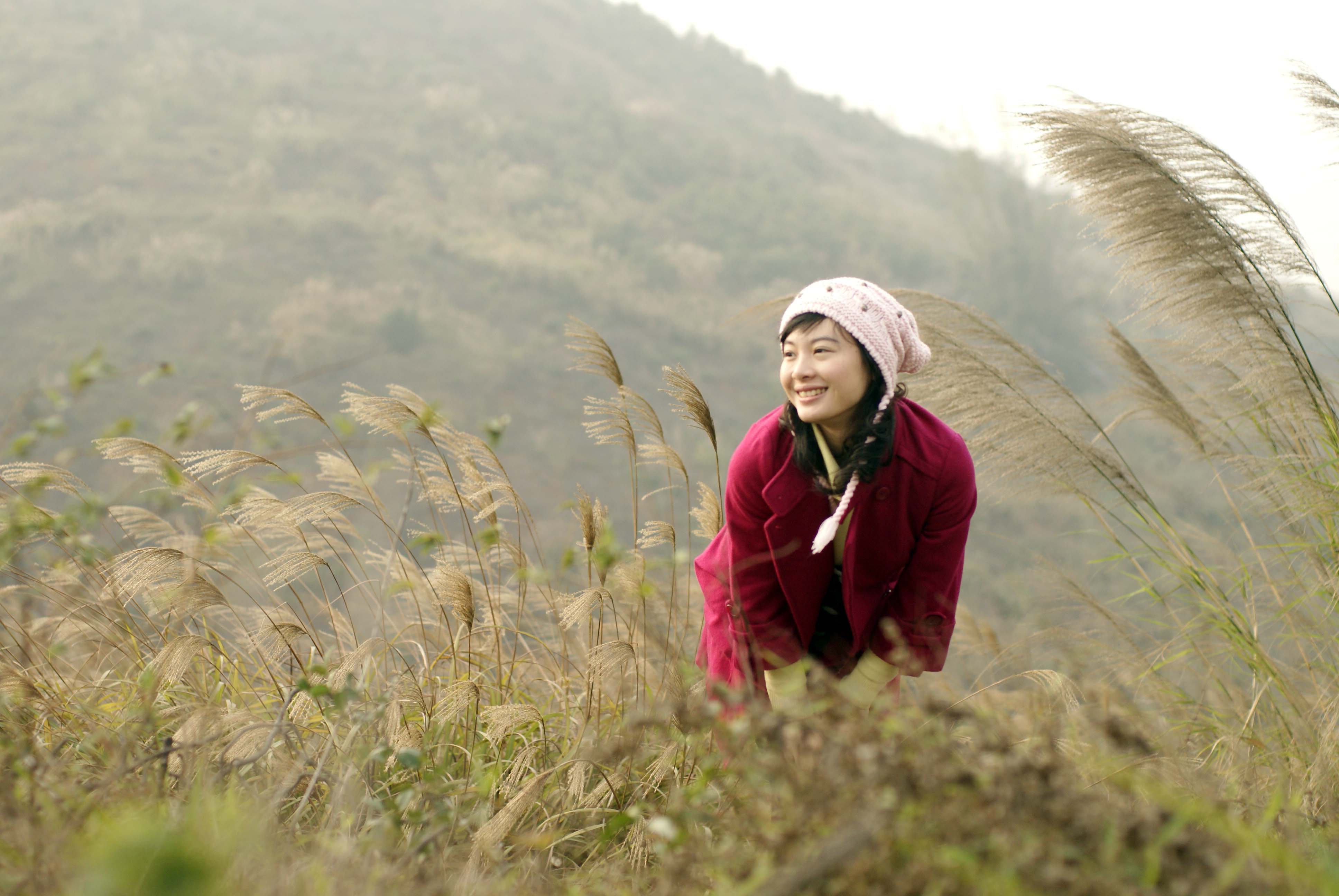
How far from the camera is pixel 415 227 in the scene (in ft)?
74.4

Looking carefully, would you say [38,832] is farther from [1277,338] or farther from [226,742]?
[1277,338]

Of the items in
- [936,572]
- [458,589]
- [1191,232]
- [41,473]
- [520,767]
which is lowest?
[520,767]

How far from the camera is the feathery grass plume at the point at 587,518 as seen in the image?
1.80m

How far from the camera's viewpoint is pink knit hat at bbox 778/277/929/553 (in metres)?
1.74

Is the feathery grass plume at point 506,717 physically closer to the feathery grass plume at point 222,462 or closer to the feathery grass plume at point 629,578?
the feathery grass plume at point 629,578

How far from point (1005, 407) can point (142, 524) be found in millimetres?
2461

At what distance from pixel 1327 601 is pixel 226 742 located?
2939 mm

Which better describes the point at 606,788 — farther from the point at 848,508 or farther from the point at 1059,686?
the point at 1059,686

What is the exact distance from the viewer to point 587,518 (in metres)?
1.82

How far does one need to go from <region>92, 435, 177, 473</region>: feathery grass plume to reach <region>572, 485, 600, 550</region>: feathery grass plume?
0.84 m

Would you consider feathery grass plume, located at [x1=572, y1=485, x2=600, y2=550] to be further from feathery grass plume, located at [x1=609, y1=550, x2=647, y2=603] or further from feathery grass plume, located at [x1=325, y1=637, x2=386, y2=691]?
feathery grass plume, located at [x1=325, y1=637, x2=386, y2=691]

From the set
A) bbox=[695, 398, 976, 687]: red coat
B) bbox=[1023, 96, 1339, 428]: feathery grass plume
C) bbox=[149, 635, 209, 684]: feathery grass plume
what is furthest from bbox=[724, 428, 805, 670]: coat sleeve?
bbox=[1023, 96, 1339, 428]: feathery grass plume

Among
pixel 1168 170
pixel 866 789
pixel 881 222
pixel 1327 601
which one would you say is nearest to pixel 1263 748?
pixel 1327 601

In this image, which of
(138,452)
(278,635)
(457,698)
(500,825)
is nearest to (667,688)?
(500,825)
